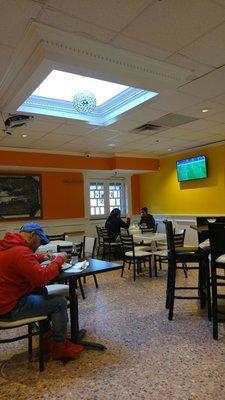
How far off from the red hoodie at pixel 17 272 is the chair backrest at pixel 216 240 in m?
1.43

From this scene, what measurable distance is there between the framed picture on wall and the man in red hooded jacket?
4648 millimetres

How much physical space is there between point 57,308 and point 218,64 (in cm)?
277

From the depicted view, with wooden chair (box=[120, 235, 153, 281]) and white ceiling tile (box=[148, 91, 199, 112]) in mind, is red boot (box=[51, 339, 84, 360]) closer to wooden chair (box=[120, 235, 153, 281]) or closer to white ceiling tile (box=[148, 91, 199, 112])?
wooden chair (box=[120, 235, 153, 281])

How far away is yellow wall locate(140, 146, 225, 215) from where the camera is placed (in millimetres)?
6879

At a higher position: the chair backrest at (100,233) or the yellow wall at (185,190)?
the yellow wall at (185,190)

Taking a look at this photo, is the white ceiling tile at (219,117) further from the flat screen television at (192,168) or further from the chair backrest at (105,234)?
the chair backrest at (105,234)

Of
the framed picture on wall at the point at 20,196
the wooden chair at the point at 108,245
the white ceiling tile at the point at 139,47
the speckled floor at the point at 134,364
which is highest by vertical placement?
the white ceiling tile at the point at 139,47

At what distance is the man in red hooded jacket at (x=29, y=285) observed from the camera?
2318mm

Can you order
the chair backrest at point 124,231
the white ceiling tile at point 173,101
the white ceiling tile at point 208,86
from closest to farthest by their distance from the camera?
the white ceiling tile at point 208,86 < the white ceiling tile at point 173,101 < the chair backrest at point 124,231

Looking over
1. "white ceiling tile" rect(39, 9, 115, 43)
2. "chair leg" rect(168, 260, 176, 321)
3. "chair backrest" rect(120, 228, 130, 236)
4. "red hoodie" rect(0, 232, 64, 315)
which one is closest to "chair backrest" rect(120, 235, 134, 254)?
"chair backrest" rect(120, 228, 130, 236)

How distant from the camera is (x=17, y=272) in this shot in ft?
7.70

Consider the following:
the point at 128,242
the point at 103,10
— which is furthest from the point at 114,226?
the point at 103,10

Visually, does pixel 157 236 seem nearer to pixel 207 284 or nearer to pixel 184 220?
pixel 184 220

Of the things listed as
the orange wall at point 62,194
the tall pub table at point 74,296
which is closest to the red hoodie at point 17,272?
the tall pub table at point 74,296
